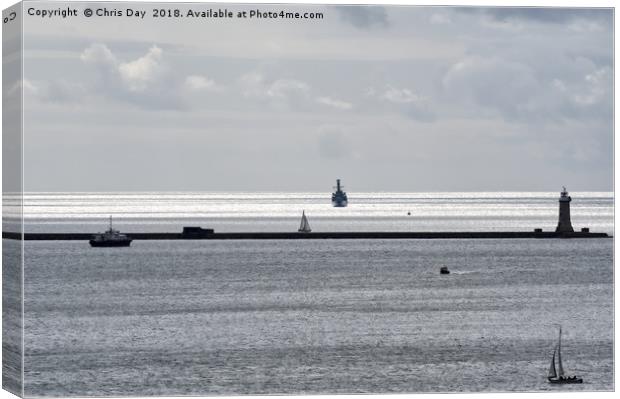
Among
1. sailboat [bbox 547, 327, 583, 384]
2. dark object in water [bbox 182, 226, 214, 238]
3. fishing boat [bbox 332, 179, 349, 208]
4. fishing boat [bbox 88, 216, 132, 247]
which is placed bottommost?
sailboat [bbox 547, 327, 583, 384]

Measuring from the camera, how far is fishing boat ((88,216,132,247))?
75.8 metres

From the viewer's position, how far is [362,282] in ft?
188

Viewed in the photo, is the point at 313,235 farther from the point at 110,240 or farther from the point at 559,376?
the point at 559,376

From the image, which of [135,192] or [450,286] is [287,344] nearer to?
[135,192]

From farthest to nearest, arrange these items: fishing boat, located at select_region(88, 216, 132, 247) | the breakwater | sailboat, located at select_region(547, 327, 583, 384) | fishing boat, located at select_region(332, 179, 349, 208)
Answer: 1. the breakwater
2. fishing boat, located at select_region(88, 216, 132, 247)
3. fishing boat, located at select_region(332, 179, 349, 208)
4. sailboat, located at select_region(547, 327, 583, 384)

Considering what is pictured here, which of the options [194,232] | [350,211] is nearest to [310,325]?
[194,232]

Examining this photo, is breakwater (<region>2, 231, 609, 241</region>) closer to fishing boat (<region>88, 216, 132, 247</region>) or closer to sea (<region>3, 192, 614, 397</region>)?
fishing boat (<region>88, 216, 132, 247</region>)

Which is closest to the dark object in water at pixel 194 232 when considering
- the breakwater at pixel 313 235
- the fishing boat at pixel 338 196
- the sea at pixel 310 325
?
the breakwater at pixel 313 235

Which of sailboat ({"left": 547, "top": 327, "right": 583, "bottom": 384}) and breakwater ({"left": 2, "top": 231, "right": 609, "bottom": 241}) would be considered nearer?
sailboat ({"left": 547, "top": 327, "right": 583, "bottom": 384})

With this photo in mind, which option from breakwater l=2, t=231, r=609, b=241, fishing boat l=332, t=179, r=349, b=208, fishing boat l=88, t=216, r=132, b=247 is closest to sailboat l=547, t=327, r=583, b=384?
fishing boat l=332, t=179, r=349, b=208

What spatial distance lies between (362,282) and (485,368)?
2272 centimetres

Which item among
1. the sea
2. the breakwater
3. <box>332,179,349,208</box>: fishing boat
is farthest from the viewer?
the breakwater

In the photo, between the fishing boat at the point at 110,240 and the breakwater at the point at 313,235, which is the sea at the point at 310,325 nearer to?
the fishing boat at the point at 110,240

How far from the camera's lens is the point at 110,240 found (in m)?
75.9
